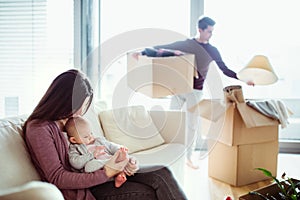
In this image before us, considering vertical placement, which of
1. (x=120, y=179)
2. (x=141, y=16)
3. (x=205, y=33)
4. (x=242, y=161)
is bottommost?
(x=242, y=161)

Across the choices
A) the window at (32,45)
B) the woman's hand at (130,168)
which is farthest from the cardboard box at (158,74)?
the window at (32,45)

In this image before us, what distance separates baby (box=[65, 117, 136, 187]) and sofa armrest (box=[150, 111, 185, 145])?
865mm

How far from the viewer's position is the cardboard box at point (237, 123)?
2.49 m

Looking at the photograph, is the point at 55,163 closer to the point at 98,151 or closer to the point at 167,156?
the point at 98,151

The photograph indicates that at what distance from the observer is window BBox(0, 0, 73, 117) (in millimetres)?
3244

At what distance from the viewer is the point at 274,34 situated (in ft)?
11.3

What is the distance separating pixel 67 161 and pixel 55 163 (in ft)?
0.35

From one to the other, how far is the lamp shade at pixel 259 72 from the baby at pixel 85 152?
174 centimetres

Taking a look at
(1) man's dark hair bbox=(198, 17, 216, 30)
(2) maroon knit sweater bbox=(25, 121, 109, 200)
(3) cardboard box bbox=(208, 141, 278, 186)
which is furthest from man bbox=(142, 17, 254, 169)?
(2) maroon knit sweater bbox=(25, 121, 109, 200)

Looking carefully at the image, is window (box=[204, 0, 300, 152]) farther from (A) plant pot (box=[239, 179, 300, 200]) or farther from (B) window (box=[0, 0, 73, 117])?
(A) plant pot (box=[239, 179, 300, 200])

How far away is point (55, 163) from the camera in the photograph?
1319mm

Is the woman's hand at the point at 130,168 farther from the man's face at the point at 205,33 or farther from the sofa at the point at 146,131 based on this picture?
the man's face at the point at 205,33

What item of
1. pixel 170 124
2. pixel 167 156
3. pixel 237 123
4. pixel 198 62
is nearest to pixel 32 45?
pixel 198 62

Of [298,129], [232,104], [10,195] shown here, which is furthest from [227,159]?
[10,195]
